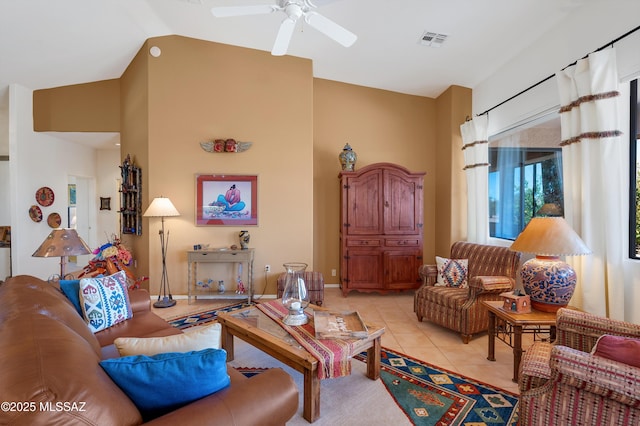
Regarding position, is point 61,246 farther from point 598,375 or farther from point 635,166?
point 635,166

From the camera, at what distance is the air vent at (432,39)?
11.2 feet

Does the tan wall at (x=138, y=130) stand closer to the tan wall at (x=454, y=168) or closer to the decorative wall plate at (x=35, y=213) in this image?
the decorative wall plate at (x=35, y=213)

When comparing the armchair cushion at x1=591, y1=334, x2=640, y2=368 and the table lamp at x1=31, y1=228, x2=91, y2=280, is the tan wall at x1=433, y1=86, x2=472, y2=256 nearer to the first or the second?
the armchair cushion at x1=591, y1=334, x2=640, y2=368

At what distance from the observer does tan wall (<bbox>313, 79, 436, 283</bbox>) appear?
5.08 metres

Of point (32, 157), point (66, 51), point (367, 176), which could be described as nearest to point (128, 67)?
point (66, 51)

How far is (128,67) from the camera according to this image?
4.94 meters

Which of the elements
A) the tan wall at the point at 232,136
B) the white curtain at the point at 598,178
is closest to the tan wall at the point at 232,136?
the tan wall at the point at 232,136

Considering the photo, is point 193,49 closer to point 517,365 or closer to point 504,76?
point 504,76

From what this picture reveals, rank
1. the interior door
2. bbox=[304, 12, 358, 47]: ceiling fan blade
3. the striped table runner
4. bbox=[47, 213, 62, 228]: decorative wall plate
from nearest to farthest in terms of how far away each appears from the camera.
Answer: the striped table runner
bbox=[304, 12, 358, 47]: ceiling fan blade
bbox=[47, 213, 62, 228]: decorative wall plate
the interior door

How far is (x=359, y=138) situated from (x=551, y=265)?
3.35 metres

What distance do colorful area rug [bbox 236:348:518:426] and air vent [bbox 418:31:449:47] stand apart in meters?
3.28

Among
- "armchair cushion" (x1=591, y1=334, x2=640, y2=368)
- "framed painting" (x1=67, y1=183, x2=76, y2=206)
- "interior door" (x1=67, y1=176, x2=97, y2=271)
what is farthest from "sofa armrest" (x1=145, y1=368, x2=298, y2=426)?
"framed painting" (x1=67, y1=183, x2=76, y2=206)

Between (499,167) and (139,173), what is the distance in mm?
5002

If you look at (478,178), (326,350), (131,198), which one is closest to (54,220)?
(131,198)
